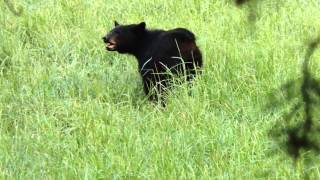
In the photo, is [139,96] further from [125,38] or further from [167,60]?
[125,38]

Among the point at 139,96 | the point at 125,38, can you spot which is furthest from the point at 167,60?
the point at 125,38

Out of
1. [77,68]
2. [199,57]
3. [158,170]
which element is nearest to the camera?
[158,170]

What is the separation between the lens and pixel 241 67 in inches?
217

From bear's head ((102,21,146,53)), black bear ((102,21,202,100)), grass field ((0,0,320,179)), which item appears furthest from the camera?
bear's head ((102,21,146,53))

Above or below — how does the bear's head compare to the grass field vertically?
above

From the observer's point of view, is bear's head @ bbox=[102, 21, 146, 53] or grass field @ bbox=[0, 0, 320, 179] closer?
grass field @ bbox=[0, 0, 320, 179]

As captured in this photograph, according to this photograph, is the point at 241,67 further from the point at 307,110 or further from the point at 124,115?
the point at 307,110

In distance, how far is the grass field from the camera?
3924mm

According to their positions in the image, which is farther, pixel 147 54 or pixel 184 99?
pixel 147 54

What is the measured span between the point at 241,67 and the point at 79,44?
1.71m

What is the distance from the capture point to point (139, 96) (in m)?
5.57

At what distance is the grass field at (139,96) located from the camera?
3924mm

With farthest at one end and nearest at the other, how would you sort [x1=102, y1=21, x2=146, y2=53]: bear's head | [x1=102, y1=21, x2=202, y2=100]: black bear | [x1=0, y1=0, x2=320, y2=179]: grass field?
1. [x1=102, y1=21, x2=146, y2=53]: bear's head
2. [x1=102, y1=21, x2=202, y2=100]: black bear
3. [x1=0, y1=0, x2=320, y2=179]: grass field

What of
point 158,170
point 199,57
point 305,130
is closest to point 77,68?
point 199,57
